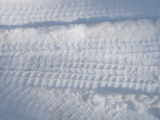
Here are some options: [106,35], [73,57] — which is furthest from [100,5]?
[73,57]

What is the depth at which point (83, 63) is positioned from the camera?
1.90ft

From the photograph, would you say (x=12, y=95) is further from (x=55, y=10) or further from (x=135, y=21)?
(x=135, y=21)

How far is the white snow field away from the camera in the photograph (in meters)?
0.54

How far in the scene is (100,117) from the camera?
0.53 meters

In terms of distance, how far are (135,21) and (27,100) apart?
47 centimetres

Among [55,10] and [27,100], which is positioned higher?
[55,10]

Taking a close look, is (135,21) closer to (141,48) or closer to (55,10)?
(141,48)

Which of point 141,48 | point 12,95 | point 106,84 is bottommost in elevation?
point 12,95

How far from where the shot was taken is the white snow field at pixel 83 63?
54 cm

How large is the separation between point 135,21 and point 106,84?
0.26 m

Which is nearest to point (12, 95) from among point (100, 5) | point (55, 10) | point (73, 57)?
point (73, 57)

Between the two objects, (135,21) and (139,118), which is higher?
(135,21)

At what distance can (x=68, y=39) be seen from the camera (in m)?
0.62

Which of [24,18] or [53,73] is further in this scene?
[24,18]
